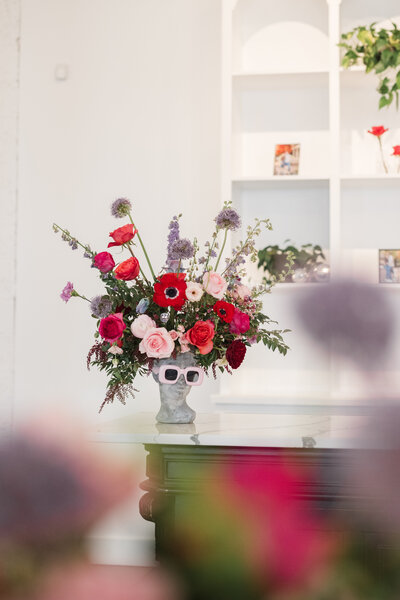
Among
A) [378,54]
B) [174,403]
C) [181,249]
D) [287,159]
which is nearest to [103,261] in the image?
[181,249]

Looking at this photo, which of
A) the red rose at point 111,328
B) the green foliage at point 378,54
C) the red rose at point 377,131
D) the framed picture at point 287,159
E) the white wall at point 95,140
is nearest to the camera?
the red rose at point 111,328

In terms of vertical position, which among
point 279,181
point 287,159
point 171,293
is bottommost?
point 171,293

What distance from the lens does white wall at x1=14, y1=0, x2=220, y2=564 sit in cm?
338

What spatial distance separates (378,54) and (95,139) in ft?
4.18

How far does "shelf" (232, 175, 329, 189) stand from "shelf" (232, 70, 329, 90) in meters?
0.42

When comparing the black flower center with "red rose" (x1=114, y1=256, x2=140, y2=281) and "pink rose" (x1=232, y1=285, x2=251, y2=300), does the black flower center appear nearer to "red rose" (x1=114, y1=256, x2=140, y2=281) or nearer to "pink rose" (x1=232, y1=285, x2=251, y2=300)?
"red rose" (x1=114, y1=256, x2=140, y2=281)

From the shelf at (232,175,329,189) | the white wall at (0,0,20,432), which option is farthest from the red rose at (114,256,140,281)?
the white wall at (0,0,20,432)

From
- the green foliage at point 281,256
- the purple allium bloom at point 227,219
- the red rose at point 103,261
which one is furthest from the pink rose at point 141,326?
the green foliage at point 281,256

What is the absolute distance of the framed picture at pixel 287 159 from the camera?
10.5ft

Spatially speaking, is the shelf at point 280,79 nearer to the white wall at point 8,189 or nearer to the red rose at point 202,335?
the white wall at point 8,189

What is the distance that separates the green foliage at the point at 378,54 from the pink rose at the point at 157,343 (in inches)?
71.9

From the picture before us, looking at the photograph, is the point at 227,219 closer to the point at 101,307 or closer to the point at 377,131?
the point at 101,307

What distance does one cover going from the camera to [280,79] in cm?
316

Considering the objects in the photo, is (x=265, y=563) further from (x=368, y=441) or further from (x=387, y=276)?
(x=387, y=276)
